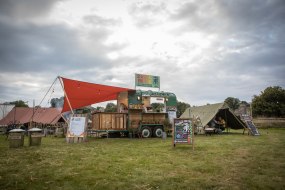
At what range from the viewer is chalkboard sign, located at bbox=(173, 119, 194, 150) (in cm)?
1100

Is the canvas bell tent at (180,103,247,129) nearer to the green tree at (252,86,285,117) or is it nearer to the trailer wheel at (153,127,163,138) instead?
the trailer wheel at (153,127,163,138)

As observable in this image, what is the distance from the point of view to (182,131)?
36.8 feet

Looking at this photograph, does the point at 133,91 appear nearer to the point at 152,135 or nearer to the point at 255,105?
the point at 152,135

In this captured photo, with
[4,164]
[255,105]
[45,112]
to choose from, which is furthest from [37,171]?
[255,105]

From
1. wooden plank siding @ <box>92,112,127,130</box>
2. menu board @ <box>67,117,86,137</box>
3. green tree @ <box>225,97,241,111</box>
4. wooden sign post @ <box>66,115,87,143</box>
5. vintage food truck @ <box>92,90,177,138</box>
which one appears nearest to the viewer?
wooden sign post @ <box>66,115,87,143</box>

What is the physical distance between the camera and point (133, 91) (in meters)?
19.9

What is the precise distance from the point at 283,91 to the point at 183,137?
46848 mm

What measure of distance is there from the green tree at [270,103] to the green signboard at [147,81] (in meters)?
33.6

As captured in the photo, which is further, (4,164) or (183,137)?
(183,137)

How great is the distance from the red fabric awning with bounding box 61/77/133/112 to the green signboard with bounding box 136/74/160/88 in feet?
12.6

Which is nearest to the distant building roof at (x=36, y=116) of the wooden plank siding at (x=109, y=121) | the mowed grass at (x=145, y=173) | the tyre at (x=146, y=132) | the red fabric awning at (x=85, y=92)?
the red fabric awning at (x=85, y=92)

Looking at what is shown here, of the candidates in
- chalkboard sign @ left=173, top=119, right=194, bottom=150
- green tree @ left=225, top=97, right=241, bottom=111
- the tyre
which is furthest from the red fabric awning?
green tree @ left=225, top=97, right=241, bottom=111

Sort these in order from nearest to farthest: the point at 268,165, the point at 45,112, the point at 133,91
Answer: the point at 268,165
the point at 133,91
the point at 45,112

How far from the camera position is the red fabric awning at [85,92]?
16734 millimetres
